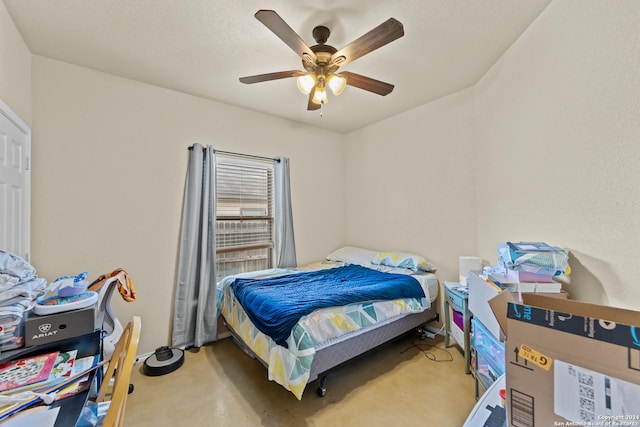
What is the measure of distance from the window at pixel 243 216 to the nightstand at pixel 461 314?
7.18 feet

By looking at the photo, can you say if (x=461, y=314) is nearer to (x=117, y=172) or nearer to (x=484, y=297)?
(x=484, y=297)

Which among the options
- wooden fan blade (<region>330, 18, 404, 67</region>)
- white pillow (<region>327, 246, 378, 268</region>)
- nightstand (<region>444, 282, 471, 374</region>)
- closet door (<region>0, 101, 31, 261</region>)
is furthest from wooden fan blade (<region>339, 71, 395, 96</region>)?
closet door (<region>0, 101, 31, 261</region>)

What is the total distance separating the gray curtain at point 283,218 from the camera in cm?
337

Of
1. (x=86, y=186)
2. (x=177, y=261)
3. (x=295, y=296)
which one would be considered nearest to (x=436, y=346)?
(x=295, y=296)

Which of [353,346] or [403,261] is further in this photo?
[403,261]

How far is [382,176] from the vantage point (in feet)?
11.8

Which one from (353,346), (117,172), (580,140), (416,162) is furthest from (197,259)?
(580,140)

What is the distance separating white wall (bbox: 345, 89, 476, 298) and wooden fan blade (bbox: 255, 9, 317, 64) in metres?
1.87

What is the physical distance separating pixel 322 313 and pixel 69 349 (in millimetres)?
1397

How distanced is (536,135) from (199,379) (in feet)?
10.6

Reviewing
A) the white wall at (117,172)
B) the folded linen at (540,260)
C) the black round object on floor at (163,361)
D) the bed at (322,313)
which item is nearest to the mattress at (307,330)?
the bed at (322,313)

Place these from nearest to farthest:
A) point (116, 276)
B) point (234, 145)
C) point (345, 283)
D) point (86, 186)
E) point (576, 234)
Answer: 1. point (576, 234)
2. point (116, 276)
3. point (86, 186)
4. point (345, 283)
5. point (234, 145)

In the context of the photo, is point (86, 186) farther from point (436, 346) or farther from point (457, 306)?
point (436, 346)

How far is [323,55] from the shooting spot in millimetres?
1751
